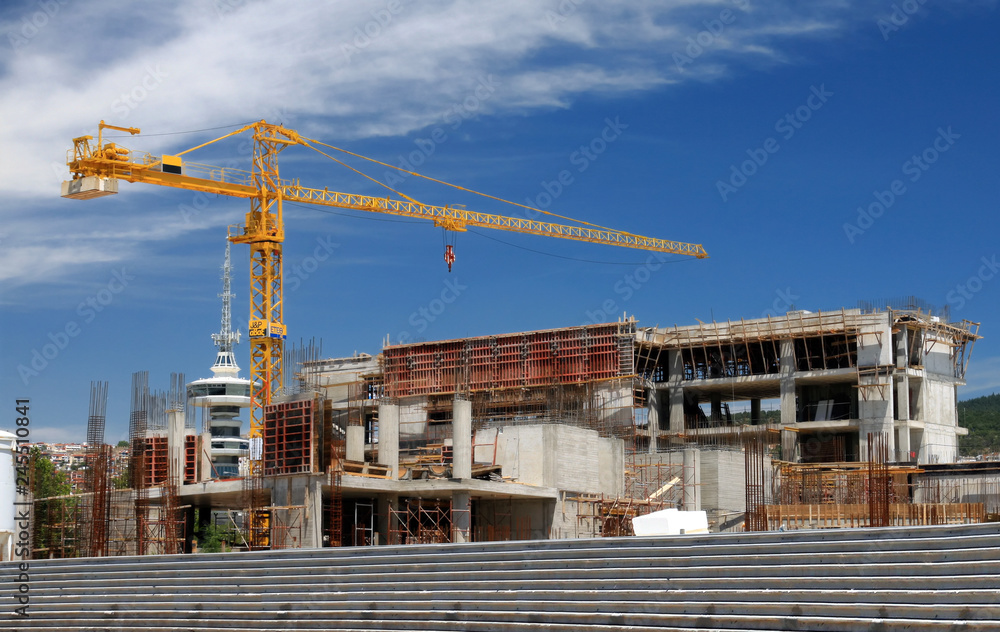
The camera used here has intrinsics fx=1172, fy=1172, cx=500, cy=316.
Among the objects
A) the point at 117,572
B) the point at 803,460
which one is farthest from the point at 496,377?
the point at 117,572

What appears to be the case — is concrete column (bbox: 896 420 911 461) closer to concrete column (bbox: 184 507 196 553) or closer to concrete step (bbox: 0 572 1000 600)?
concrete column (bbox: 184 507 196 553)

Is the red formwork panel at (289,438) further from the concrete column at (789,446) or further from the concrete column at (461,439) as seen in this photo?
the concrete column at (789,446)

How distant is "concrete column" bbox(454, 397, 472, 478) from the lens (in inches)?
1734

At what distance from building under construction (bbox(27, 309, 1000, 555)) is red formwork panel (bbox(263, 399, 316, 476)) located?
7 cm

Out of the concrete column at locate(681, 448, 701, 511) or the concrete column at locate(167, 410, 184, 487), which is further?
the concrete column at locate(681, 448, 701, 511)

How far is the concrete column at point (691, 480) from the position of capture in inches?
2087

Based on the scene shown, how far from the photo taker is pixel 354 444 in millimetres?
45000

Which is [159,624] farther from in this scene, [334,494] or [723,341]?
[723,341]

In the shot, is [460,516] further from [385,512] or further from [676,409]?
[676,409]

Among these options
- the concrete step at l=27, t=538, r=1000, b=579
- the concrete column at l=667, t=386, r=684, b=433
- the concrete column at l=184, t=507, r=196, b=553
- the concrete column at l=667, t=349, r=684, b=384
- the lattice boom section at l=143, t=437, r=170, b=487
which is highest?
the concrete column at l=667, t=349, r=684, b=384

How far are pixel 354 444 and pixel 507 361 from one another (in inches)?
1045

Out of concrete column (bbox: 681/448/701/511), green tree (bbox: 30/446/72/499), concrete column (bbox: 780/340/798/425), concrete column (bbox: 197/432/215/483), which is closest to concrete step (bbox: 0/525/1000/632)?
concrete column (bbox: 197/432/215/483)

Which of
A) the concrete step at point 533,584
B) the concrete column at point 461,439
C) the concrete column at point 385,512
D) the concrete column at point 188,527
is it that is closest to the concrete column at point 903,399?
the concrete column at point 461,439

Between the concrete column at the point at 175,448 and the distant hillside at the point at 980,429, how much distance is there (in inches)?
2106
